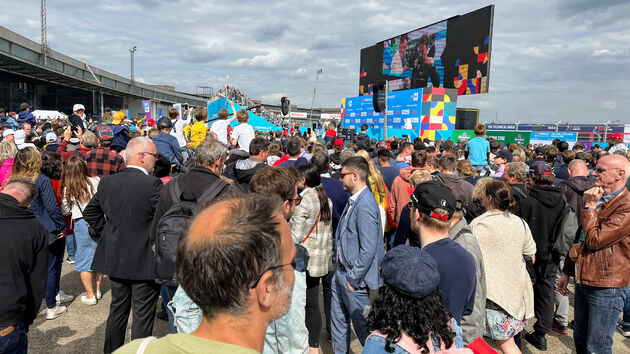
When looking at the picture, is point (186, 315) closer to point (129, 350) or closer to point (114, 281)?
point (129, 350)

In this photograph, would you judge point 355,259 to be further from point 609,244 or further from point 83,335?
point 83,335

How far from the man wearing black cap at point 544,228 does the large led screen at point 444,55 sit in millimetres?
16071

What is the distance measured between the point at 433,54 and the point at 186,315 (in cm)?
2249

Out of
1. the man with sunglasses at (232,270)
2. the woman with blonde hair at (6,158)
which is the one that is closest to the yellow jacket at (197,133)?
the woman with blonde hair at (6,158)

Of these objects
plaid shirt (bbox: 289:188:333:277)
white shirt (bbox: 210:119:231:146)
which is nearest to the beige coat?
plaid shirt (bbox: 289:188:333:277)

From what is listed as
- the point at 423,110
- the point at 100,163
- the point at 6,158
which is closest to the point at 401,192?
the point at 100,163

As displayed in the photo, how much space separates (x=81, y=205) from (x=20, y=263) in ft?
7.05

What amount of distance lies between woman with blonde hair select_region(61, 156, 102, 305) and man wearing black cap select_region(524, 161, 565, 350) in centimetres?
487

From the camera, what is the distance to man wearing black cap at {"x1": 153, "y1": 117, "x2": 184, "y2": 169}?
5.50m

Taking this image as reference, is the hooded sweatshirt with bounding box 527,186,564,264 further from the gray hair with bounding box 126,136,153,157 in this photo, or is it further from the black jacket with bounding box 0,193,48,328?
the black jacket with bounding box 0,193,48,328

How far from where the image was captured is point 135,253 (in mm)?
3035

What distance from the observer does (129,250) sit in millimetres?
3031

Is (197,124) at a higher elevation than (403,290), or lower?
higher

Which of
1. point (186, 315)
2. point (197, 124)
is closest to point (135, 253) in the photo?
point (186, 315)
